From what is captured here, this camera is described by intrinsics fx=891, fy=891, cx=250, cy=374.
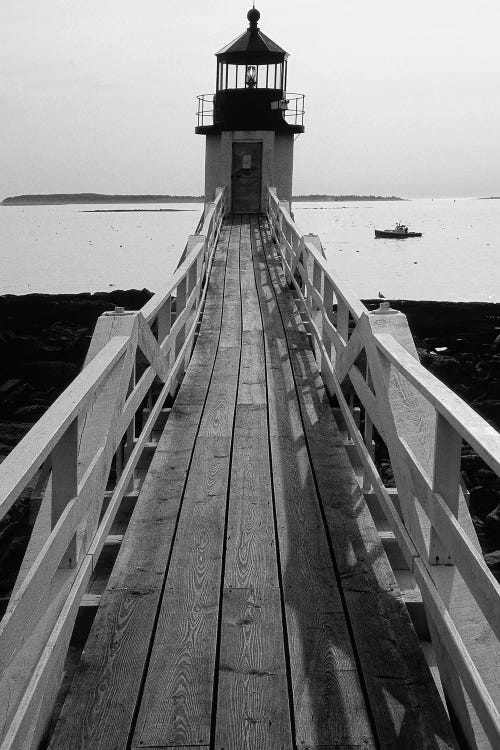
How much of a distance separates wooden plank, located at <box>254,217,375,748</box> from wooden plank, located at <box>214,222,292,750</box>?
0.05 meters

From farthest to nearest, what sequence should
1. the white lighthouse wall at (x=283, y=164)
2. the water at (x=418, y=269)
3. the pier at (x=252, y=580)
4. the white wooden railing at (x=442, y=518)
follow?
the water at (x=418, y=269) < the white lighthouse wall at (x=283, y=164) < the pier at (x=252, y=580) < the white wooden railing at (x=442, y=518)

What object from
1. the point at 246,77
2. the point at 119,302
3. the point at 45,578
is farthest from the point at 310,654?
the point at 119,302

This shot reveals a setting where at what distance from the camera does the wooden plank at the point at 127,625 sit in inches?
115

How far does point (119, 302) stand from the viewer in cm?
3009

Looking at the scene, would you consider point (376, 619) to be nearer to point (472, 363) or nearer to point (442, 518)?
point (442, 518)

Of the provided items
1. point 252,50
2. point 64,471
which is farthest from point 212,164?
point 64,471

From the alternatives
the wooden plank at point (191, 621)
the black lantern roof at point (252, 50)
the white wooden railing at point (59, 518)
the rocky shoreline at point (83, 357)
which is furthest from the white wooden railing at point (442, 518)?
the black lantern roof at point (252, 50)

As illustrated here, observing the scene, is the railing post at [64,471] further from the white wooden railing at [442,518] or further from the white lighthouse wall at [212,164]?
the white lighthouse wall at [212,164]

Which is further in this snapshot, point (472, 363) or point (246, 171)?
point (246, 171)

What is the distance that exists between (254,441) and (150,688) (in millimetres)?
2940

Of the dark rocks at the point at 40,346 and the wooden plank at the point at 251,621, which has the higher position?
the wooden plank at the point at 251,621

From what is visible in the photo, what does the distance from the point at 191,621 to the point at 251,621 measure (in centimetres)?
24

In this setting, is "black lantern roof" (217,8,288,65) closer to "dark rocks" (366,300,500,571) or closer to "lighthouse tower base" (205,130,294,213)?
"lighthouse tower base" (205,130,294,213)

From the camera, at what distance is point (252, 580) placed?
12.9 ft
